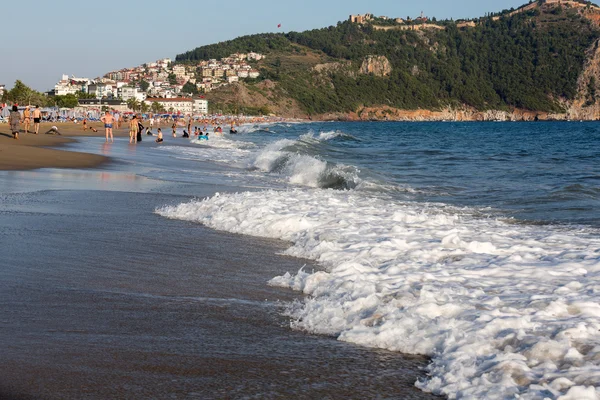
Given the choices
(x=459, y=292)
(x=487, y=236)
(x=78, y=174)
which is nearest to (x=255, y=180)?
(x=78, y=174)

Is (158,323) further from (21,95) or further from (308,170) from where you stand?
(21,95)

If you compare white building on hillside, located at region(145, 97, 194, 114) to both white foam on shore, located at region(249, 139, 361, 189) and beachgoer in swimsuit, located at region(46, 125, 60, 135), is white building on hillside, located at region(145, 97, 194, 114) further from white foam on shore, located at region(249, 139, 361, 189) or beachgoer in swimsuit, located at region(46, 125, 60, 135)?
white foam on shore, located at region(249, 139, 361, 189)

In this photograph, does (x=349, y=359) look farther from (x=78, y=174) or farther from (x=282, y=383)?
(x=78, y=174)

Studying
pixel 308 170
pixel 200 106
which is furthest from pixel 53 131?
pixel 200 106

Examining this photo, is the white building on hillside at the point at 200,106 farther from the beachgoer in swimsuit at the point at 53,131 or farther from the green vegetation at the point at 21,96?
the beachgoer in swimsuit at the point at 53,131

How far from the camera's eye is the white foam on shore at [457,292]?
4.23 m

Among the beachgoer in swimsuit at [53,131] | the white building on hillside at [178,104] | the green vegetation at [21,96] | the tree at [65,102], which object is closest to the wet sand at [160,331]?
the beachgoer in swimsuit at [53,131]

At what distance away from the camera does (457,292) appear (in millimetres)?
5941

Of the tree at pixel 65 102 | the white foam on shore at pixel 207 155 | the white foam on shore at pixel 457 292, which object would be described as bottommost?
the white foam on shore at pixel 207 155

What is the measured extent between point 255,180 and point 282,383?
1494 cm

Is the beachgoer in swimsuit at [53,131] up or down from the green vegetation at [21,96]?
down

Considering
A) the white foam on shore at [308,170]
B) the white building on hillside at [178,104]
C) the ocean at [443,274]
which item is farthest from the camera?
the white building on hillside at [178,104]

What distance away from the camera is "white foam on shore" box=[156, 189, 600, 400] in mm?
4227

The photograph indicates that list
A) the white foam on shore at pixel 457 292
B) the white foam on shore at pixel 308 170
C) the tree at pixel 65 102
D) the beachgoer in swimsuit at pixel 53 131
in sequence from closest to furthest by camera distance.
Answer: the white foam on shore at pixel 457 292
the white foam on shore at pixel 308 170
the beachgoer in swimsuit at pixel 53 131
the tree at pixel 65 102
